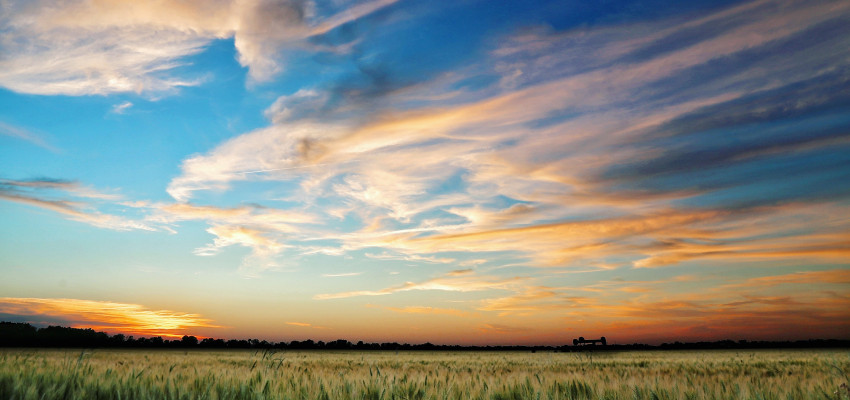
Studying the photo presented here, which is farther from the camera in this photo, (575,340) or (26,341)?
(26,341)

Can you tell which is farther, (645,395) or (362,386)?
(362,386)

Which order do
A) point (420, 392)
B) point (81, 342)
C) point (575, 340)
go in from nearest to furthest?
point (420, 392)
point (575, 340)
point (81, 342)

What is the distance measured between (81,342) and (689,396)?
6098 cm

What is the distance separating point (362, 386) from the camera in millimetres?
5871

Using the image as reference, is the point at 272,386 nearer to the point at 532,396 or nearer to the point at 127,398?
the point at 127,398

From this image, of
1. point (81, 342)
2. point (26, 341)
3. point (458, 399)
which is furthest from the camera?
point (81, 342)

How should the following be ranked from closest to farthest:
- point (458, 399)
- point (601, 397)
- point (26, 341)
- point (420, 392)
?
point (601, 397) < point (458, 399) < point (420, 392) < point (26, 341)

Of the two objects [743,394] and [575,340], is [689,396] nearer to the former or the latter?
[743,394]

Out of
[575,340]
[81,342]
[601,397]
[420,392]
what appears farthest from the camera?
[81,342]

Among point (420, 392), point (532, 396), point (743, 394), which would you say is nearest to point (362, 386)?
point (420, 392)

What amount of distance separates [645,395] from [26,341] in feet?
197

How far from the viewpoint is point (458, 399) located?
5.14 meters

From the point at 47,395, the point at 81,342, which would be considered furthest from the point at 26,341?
the point at 47,395

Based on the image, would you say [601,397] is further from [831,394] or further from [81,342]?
[81,342]
